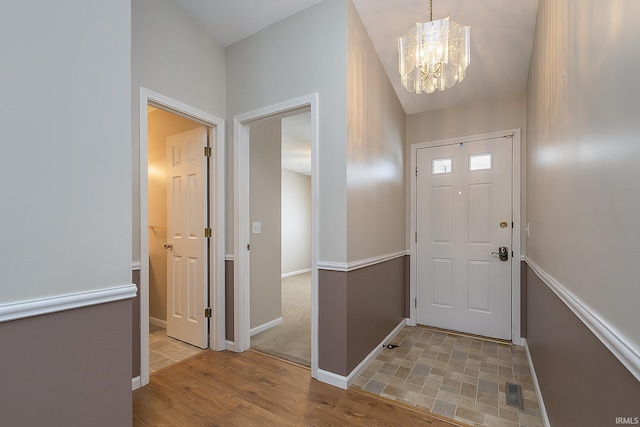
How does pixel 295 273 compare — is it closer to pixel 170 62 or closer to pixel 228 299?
pixel 228 299

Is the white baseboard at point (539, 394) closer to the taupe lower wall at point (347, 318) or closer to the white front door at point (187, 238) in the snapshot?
the taupe lower wall at point (347, 318)

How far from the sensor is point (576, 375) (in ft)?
3.72

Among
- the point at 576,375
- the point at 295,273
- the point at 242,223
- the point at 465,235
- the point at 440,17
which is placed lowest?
the point at 295,273

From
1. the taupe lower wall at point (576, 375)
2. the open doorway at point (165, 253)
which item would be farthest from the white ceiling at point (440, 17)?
the taupe lower wall at point (576, 375)

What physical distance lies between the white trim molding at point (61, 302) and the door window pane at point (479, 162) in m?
3.30

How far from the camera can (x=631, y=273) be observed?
2.29 feet

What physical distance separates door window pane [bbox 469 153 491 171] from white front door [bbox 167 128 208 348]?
2854 millimetres

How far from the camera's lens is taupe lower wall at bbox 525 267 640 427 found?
774mm

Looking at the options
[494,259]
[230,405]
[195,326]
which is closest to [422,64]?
[494,259]

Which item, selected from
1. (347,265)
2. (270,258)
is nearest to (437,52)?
(347,265)

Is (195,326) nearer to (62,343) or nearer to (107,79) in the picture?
(62,343)

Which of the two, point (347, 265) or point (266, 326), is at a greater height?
point (347, 265)

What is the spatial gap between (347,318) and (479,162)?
230 cm

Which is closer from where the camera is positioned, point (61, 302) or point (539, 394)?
point (61, 302)
